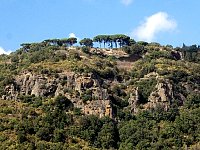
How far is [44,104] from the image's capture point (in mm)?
111125

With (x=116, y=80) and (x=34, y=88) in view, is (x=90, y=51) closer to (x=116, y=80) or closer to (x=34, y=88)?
(x=116, y=80)

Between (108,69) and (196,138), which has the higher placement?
(108,69)

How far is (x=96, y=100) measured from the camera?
112625 millimetres

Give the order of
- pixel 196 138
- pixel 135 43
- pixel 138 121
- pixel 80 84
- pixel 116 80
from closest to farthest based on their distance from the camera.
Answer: pixel 196 138, pixel 138 121, pixel 80 84, pixel 116 80, pixel 135 43

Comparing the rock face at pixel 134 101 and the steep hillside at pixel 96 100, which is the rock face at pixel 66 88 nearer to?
the steep hillside at pixel 96 100

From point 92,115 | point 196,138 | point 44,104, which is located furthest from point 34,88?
point 196,138

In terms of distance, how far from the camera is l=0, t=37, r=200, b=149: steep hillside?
101 m

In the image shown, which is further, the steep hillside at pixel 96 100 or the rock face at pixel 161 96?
the rock face at pixel 161 96

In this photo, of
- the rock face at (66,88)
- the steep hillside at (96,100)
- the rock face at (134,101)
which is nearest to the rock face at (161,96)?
the steep hillside at (96,100)

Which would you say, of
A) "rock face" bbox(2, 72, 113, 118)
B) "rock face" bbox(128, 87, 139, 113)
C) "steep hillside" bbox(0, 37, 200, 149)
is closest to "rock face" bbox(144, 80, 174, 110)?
"steep hillside" bbox(0, 37, 200, 149)

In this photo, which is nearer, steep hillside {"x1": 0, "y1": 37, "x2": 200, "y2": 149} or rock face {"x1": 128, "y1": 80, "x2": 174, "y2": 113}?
steep hillside {"x1": 0, "y1": 37, "x2": 200, "y2": 149}

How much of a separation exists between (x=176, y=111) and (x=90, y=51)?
138ft

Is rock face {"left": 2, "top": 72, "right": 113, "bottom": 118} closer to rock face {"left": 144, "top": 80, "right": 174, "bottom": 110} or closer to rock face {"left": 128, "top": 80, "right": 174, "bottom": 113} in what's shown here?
rock face {"left": 128, "top": 80, "right": 174, "bottom": 113}

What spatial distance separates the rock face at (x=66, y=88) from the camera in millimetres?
112562
